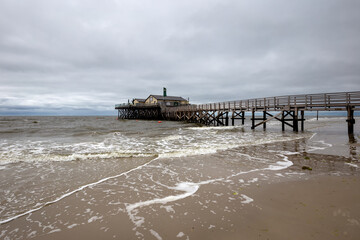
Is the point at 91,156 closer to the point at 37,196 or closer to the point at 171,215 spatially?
the point at 37,196

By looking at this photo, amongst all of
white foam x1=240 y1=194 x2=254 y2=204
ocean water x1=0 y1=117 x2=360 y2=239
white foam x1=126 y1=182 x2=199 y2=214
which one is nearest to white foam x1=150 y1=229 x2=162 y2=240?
ocean water x1=0 y1=117 x2=360 y2=239

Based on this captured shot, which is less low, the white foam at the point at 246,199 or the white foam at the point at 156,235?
the white foam at the point at 156,235

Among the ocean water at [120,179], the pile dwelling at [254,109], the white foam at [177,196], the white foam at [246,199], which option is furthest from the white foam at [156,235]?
the pile dwelling at [254,109]

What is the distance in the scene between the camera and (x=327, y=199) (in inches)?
142

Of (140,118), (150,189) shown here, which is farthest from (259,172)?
(140,118)

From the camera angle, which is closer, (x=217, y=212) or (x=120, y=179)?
(x=217, y=212)

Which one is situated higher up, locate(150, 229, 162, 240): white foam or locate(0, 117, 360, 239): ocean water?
locate(150, 229, 162, 240): white foam

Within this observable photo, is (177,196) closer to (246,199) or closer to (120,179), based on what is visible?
(246,199)

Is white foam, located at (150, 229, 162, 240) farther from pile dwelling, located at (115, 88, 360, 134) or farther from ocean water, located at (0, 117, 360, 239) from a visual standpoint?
pile dwelling, located at (115, 88, 360, 134)

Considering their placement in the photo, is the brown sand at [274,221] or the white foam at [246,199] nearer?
the brown sand at [274,221]

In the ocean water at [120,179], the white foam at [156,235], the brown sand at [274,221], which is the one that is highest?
the brown sand at [274,221]

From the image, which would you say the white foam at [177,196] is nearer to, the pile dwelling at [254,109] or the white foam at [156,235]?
the white foam at [156,235]

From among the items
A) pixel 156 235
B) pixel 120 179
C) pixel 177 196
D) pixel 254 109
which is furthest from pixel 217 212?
pixel 254 109

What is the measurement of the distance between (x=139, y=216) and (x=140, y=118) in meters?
52.2
